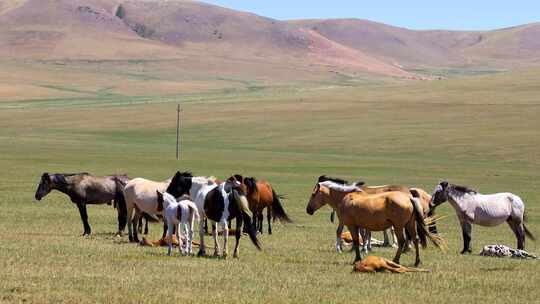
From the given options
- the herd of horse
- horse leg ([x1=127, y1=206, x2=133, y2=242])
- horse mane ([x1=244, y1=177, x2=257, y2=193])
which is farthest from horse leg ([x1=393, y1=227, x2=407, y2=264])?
horse leg ([x1=127, y1=206, x2=133, y2=242])

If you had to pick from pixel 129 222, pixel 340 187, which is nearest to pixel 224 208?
pixel 340 187

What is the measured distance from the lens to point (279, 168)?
57000 millimetres

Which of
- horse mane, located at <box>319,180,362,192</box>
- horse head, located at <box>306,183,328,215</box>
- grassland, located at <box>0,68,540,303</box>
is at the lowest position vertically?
grassland, located at <box>0,68,540,303</box>

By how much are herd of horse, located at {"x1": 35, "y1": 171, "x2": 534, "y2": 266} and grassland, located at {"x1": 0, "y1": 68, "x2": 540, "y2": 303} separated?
691 millimetres

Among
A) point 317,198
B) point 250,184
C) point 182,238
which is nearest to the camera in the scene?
point 182,238

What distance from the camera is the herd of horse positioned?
17.4 meters

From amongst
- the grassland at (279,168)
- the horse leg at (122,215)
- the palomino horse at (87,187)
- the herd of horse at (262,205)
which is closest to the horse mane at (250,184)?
the herd of horse at (262,205)

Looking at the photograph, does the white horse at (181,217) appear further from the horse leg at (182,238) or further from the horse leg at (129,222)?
the horse leg at (129,222)

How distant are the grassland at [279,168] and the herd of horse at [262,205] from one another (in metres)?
0.69

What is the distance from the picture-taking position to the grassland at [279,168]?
1444 cm

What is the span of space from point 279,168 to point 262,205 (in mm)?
34056

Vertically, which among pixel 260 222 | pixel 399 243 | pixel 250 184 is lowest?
pixel 260 222

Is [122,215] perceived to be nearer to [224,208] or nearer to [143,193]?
[143,193]

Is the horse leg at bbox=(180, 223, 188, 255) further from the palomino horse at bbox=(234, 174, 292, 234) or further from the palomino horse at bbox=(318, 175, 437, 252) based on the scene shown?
the palomino horse at bbox=(318, 175, 437, 252)
